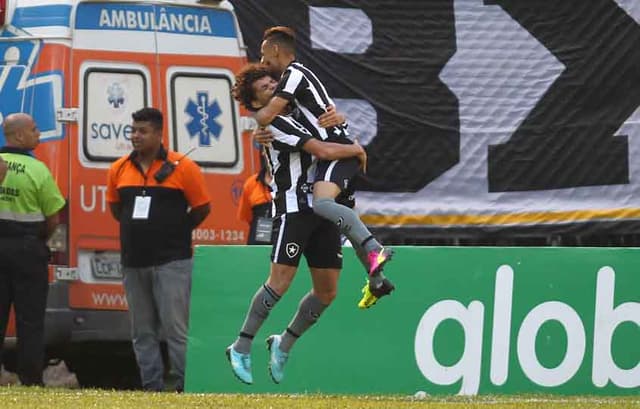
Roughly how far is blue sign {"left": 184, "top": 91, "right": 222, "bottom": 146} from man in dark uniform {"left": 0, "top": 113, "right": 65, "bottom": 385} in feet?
4.21

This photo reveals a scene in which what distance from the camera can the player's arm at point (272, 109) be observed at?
29.9ft

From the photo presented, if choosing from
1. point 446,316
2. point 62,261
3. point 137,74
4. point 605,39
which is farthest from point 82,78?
point 605,39

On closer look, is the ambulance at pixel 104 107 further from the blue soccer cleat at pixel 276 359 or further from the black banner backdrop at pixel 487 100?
the blue soccer cleat at pixel 276 359

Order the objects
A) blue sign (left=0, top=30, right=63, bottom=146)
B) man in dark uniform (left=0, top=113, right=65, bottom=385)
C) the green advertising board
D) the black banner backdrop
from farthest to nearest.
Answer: the black banner backdrop → blue sign (left=0, top=30, right=63, bottom=146) → man in dark uniform (left=0, top=113, right=65, bottom=385) → the green advertising board

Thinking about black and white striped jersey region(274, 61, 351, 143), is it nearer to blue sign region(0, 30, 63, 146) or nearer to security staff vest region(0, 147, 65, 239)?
security staff vest region(0, 147, 65, 239)

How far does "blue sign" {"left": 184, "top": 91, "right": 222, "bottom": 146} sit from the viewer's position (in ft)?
40.9

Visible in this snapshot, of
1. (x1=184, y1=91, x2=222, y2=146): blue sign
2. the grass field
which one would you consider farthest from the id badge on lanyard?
the grass field

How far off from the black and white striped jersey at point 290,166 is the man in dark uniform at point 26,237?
8.84 feet

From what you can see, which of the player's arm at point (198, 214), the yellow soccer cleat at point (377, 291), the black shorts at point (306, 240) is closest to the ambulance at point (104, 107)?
the player's arm at point (198, 214)

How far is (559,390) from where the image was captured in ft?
37.1

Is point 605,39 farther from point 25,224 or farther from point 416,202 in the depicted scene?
point 25,224

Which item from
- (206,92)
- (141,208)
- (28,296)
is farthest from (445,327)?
(28,296)

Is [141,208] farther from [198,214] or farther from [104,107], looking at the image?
[104,107]

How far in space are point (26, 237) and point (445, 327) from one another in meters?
2.96
